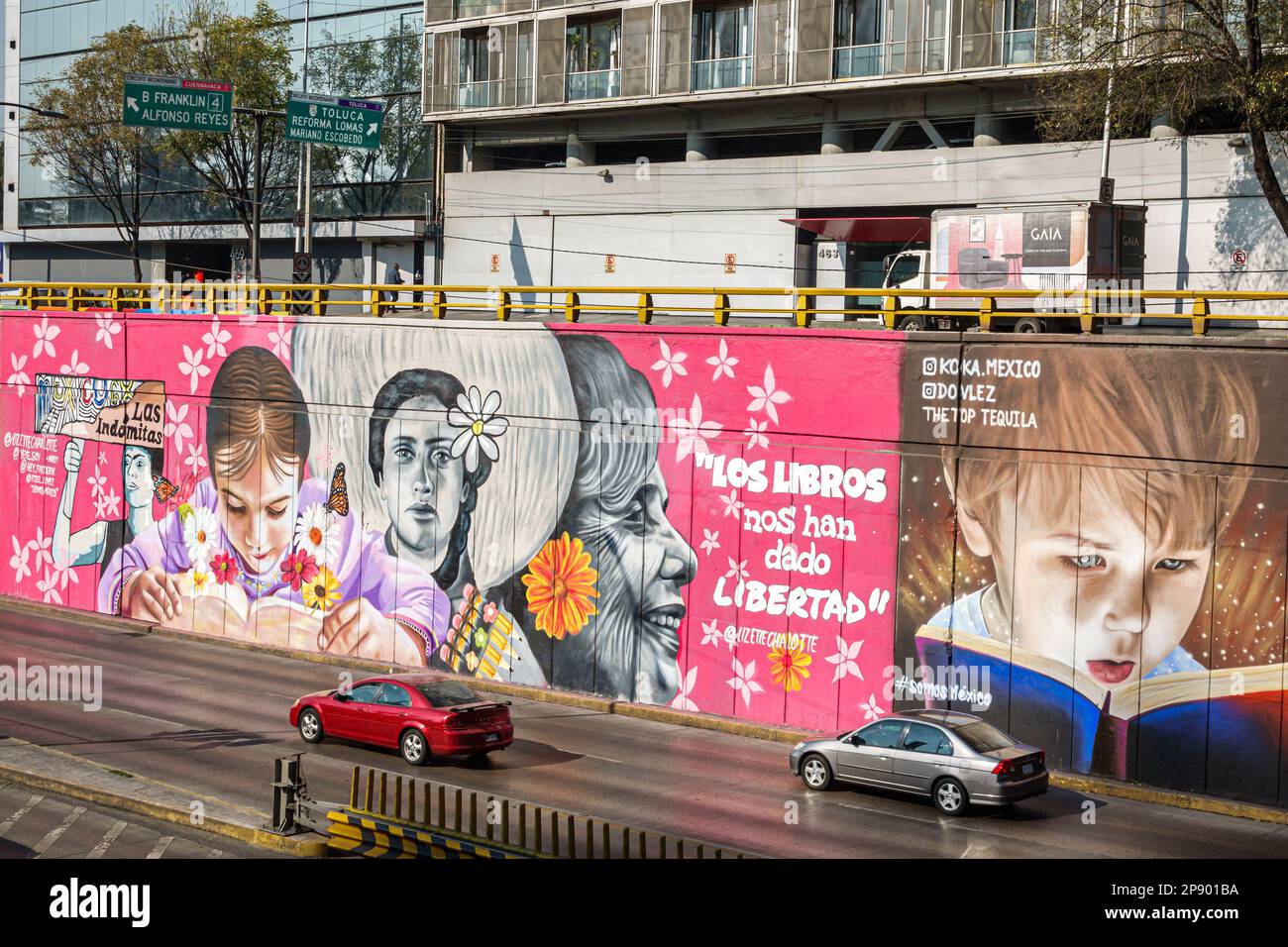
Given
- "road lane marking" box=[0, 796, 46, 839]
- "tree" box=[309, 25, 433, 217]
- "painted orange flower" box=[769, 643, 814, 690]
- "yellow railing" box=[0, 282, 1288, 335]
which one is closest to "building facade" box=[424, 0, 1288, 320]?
"tree" box=[309, 25, 433, 217]

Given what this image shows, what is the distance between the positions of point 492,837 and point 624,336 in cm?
1314

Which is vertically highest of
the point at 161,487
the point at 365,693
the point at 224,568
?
the point at 161,487

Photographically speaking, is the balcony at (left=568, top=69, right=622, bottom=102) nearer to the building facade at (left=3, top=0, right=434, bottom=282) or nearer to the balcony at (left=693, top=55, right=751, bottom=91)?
the balcony at (left=693, top=55, right=751, bottom=91)

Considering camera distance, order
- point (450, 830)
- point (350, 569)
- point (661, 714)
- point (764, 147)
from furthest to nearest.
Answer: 1. point (764, 147)
2. point (350, 569)
3. point (661, 714)
4. point (450, 830)

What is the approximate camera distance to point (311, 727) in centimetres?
2272

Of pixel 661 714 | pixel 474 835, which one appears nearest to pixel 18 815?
pixel 474 835

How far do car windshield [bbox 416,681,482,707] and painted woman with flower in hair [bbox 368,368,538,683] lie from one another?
222 inches

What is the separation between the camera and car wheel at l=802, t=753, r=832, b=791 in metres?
20.0

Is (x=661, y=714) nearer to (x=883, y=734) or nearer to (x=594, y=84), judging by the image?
(x=883, y=734)

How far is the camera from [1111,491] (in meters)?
21.0

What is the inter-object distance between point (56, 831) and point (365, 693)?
6100 millimetres

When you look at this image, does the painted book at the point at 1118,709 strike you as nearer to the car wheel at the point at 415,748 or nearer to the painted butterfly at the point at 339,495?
the car wheel at the point at 415,748
